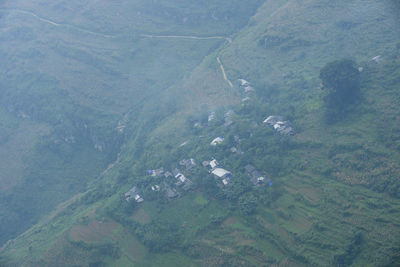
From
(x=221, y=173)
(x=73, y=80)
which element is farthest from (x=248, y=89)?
(x=73, y=80)

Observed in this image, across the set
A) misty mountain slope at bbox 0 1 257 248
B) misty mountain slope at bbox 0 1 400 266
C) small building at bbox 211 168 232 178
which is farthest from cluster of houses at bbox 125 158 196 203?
misty mountain slope at bbox 0 1 257 248

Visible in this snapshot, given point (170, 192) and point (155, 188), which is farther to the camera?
point (155, 188)

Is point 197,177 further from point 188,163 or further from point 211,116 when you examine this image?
point 211,116

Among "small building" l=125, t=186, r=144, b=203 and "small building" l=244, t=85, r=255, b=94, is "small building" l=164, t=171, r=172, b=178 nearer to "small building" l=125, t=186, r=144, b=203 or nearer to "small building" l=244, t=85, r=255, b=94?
"small building" l=125, t=186, r=144, b=203

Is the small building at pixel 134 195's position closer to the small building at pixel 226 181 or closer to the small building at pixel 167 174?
the small building at pixel 167 174

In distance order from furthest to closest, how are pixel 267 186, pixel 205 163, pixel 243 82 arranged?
pixel 243 82 → pixel 205 163 → pixel 267 186

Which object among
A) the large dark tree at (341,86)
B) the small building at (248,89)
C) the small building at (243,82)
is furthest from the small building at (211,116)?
the large dark tree at (341,86)

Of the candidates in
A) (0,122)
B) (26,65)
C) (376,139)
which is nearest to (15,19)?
(26,65)
